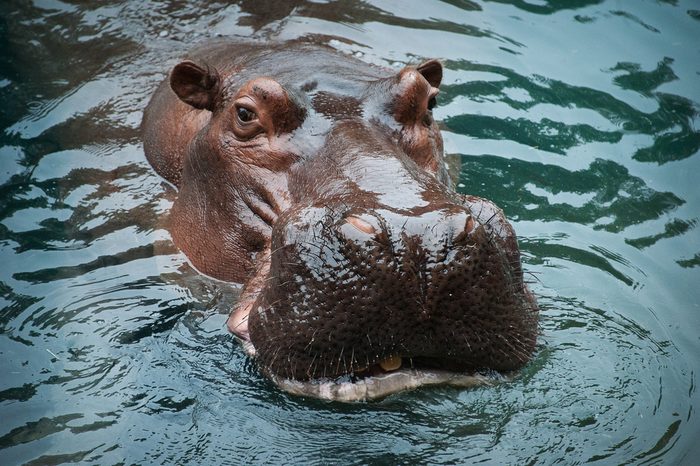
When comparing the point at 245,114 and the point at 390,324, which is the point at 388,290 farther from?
the point at 245,114

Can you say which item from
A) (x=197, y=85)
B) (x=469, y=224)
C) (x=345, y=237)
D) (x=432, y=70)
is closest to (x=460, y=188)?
(x=432, y=70)

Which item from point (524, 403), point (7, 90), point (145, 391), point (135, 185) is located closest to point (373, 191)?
point (524, 403)

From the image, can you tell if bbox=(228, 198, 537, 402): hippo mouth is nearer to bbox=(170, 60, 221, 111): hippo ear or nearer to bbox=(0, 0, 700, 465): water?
bbox=(0, 0, 700, 465): water

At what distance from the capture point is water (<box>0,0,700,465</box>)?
4852 mm

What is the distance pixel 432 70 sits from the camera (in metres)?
6.19

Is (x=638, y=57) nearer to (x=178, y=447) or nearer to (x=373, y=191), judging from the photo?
(x=373, y=191)

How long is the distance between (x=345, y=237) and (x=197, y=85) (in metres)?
2.27

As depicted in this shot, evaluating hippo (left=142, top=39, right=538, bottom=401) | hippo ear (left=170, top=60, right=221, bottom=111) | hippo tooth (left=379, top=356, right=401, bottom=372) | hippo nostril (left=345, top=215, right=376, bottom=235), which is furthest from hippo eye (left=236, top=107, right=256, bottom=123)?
hippo tooth (left=379, top=356, right=401, bottom=372)

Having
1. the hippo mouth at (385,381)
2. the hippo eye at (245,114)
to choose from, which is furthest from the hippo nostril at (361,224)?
the hippo eye at (245,114)

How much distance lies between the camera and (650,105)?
8.45 m

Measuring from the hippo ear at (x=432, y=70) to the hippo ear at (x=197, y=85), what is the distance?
1.34 m

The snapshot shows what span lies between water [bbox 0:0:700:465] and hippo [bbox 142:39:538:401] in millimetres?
407

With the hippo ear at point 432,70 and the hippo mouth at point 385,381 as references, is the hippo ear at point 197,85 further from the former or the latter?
the hippo mouth at point 385,381

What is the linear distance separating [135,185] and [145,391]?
199 cm
